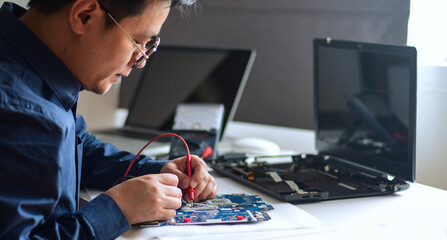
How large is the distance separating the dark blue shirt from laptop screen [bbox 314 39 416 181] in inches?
27.1

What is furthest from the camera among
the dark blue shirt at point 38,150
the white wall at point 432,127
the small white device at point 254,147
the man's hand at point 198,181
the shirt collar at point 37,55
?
the small white device at point 254,147

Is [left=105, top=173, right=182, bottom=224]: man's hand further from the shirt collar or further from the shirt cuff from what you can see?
the shirt collar

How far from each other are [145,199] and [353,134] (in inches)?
27.5

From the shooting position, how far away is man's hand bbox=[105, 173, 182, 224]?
2.79 feet

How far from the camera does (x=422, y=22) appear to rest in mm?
1492

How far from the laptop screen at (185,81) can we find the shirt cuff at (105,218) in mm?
957

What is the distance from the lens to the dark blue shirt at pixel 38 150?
706mm

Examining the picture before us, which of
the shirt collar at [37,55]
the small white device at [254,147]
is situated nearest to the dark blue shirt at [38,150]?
the shirt collar at [37,55]

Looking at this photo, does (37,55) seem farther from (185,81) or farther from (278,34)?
(278,34)

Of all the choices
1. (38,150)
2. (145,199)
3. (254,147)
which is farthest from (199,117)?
(38,150)

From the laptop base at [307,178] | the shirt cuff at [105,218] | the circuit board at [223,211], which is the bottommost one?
the circuit board at [223,211]

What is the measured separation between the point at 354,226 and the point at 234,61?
40.8 inches

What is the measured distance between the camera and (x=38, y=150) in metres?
0.73

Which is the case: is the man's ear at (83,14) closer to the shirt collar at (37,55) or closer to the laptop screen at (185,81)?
the shirt collar at (37,55)
